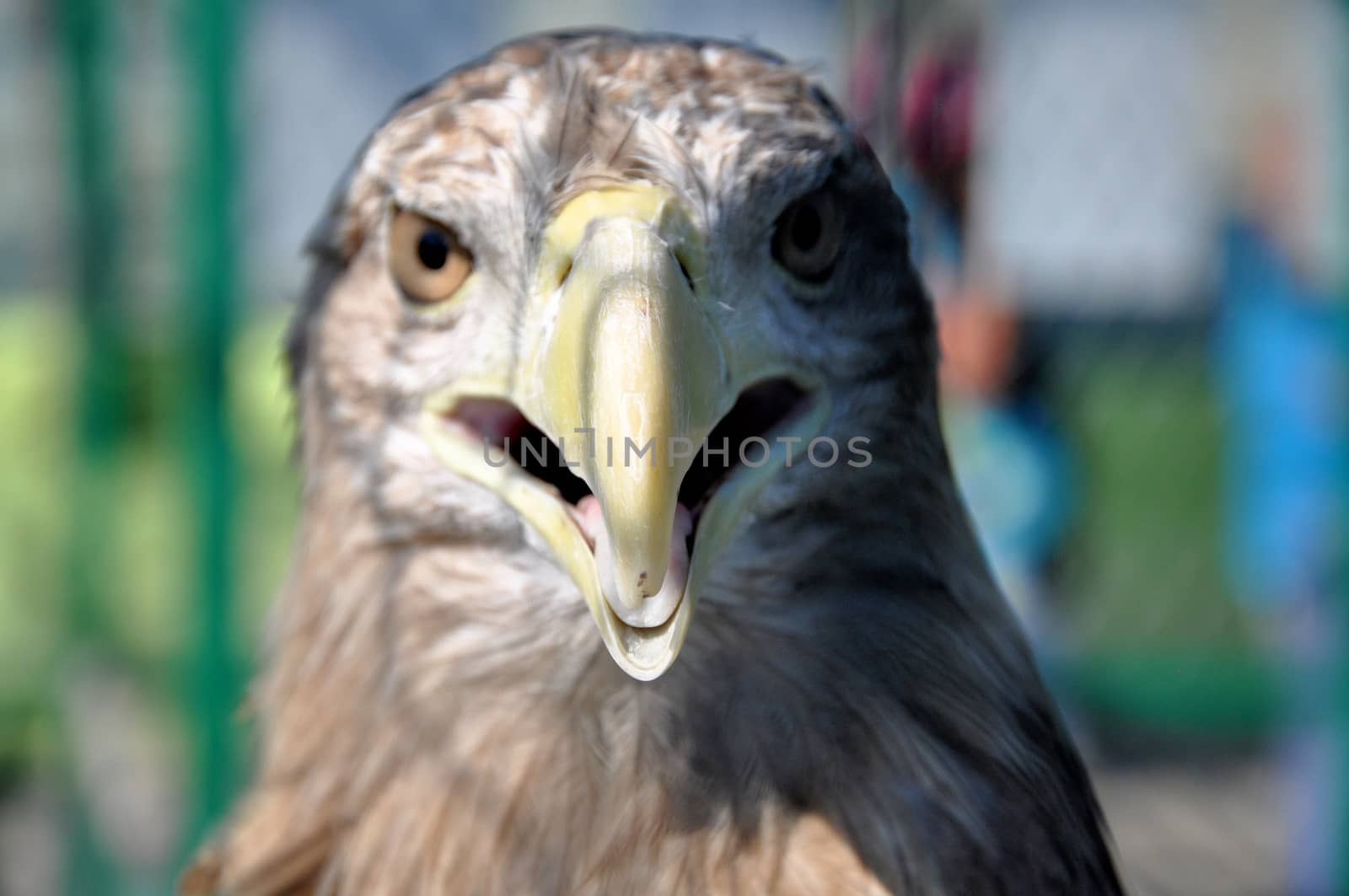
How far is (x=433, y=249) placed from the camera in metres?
1.13

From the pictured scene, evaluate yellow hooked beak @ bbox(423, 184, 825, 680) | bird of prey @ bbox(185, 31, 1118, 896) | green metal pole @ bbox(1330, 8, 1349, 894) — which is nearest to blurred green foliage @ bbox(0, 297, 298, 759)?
bird of prey @ bbox(185, 31, 1118, 896)

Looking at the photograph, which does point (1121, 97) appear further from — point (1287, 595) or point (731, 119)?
point (731, 119)

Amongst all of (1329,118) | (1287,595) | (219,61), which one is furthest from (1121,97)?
(219,61)

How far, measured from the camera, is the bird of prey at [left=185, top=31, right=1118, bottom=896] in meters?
1.02

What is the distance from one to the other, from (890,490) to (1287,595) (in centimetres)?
299

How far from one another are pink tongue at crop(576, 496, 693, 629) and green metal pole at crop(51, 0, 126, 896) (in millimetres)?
2263

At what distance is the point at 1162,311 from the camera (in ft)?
16.8

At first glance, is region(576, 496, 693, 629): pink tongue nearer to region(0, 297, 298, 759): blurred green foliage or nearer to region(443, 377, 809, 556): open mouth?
region(443, 377, 809, 556): open mouth

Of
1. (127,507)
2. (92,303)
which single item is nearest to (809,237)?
(92,303)

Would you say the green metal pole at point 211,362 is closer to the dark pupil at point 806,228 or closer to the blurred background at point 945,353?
the blurred background at point 945,353

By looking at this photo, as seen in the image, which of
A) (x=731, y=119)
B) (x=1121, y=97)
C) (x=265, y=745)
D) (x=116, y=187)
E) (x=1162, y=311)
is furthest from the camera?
(x=1162, y=311)

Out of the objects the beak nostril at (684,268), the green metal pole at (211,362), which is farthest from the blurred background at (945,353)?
the beak nostril at (684,268)

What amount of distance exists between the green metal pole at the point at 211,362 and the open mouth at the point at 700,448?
1.49m

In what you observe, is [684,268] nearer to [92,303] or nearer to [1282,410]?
[92,303]
